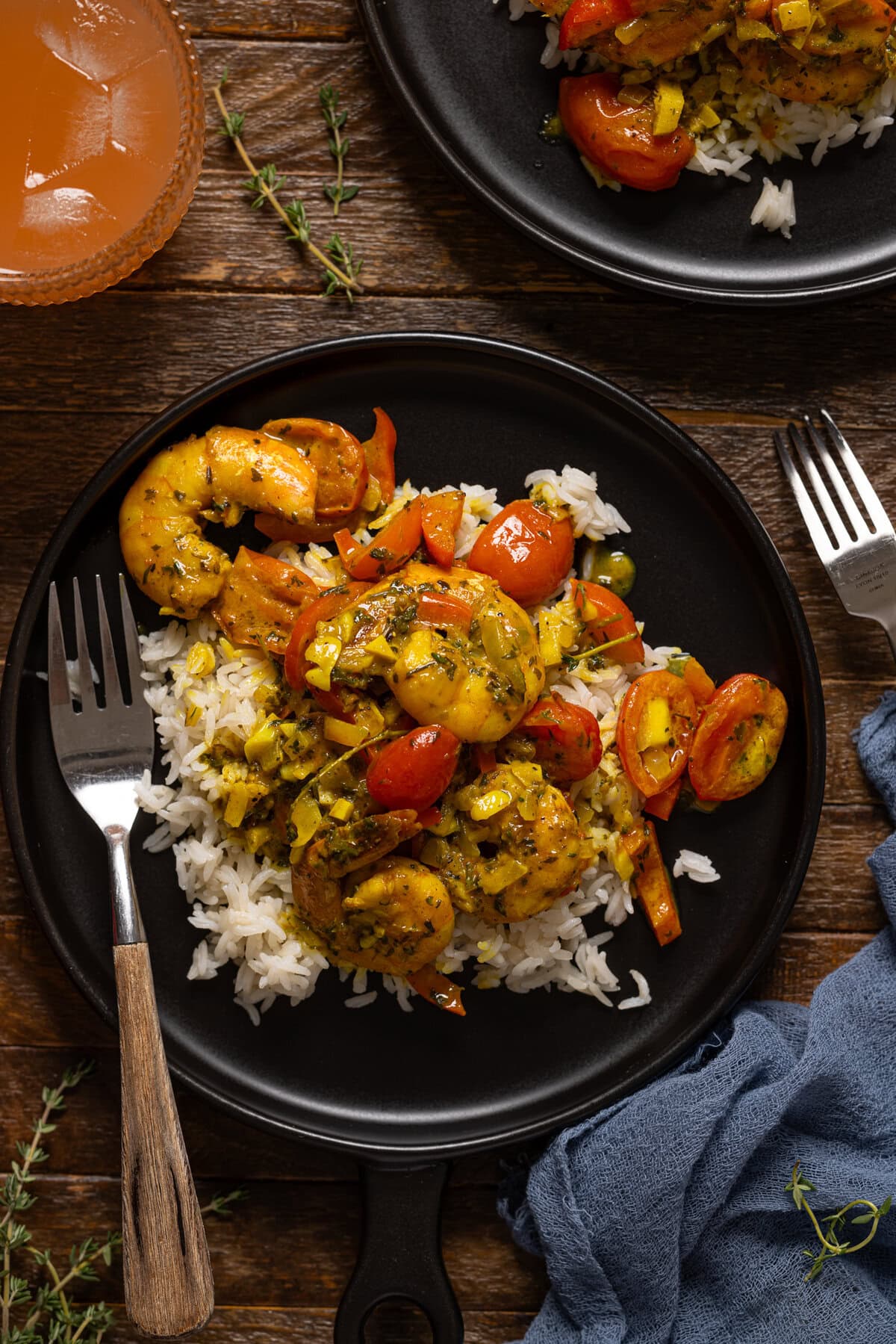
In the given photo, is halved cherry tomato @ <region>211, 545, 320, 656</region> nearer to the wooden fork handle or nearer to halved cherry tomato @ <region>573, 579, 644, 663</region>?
halved cherry tomato @ <region>573, 579, 644, 663</region>

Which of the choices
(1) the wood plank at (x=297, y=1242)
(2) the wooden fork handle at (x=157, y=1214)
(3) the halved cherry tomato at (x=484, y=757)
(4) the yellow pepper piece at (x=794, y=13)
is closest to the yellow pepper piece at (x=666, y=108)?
(4) the yellow pepper piece at (x=794, y=13)

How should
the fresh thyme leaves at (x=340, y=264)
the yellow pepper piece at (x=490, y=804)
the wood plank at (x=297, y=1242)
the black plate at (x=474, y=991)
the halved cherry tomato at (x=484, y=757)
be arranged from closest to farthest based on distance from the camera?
the yellow pepper piece at (x=490, y=804), the halved cherry tomato at (x=484, y=757), the black plate at (x=474, y=991), the fresh thyme leaves at (x=340, y=264), the wood plank at (x=297, y=1242)

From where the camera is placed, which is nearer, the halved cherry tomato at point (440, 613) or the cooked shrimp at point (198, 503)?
the halved cherry tomato at point (440, 613)

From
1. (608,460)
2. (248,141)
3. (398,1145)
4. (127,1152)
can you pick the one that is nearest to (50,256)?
(248,141)

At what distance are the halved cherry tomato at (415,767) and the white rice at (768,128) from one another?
1.71 metres

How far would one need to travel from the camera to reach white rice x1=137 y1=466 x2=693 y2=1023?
9.44ft

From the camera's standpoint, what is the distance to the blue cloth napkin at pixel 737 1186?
115 inches

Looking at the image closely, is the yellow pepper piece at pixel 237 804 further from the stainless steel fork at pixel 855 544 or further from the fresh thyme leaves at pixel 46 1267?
the stainless steel fork at pixel 855 544

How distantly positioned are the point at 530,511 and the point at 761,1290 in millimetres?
2276

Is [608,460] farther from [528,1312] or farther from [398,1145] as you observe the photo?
[528,1312]

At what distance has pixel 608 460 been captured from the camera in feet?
10.2

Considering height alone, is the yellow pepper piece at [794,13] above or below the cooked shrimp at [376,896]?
above

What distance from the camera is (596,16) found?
2.81 meters

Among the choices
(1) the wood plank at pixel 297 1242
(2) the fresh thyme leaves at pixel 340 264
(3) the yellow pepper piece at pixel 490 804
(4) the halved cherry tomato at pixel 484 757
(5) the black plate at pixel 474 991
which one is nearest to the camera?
(3) the yellow pepper piece at pixel 490 804
